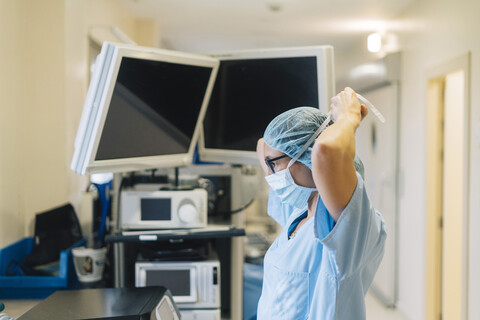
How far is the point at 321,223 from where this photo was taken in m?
1.02

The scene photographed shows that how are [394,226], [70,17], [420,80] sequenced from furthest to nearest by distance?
[394,226] → [420,80] → [70,17]

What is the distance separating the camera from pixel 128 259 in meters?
2.12

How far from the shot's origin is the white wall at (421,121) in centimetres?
270

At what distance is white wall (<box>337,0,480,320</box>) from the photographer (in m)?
2.70

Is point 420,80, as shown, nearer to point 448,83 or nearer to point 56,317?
point 448,83

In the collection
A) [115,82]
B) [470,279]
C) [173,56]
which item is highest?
[173,56]

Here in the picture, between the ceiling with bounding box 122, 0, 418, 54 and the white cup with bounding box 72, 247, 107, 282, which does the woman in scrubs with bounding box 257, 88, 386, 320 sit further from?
the ceiling with bounding box 122, 0, 418, 54

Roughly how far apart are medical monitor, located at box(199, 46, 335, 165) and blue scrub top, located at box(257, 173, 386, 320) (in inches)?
21.8

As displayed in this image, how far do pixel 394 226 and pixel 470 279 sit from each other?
1477 mm

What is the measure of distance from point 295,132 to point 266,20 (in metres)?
3.49

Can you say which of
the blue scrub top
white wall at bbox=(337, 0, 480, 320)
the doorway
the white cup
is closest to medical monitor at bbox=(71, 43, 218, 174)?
the white cup

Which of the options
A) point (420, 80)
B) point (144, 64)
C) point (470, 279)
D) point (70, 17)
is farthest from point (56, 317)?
point (420, 80)

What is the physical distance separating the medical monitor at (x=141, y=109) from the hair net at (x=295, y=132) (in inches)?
22.5

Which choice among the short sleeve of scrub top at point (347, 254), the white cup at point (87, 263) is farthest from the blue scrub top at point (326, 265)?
the white cup at point (87, 263)
